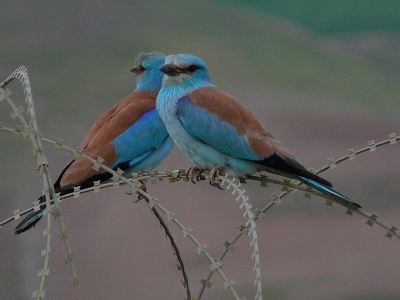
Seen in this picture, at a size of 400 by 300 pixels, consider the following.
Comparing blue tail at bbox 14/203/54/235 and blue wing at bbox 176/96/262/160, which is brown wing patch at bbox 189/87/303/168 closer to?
blue wing at bbox 176/96/262/160


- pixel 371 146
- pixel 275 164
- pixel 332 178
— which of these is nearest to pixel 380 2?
pixel 332 178

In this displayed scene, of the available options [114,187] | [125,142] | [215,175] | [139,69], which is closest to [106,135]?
[125,142]

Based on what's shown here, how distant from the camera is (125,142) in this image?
378 cm

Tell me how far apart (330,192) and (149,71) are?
2.06m

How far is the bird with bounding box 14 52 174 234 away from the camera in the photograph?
140 inches

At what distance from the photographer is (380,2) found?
6.19m

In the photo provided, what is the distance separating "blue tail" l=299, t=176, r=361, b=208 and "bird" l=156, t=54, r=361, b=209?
77 mm

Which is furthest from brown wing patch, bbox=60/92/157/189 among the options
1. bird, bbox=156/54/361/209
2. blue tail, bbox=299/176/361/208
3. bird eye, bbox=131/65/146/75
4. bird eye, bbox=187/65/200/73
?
blue tail, bbox=299/176/361/208

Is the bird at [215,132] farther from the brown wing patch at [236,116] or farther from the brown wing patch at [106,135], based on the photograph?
the brown wing patch at [106,135]

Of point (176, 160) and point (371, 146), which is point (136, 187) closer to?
point (371, 146)

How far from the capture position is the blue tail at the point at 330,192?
2.26 m

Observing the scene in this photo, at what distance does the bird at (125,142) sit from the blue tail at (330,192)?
3.95ft

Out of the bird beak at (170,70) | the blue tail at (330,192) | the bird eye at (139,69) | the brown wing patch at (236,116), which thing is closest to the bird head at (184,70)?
the bird beak at (170,70)

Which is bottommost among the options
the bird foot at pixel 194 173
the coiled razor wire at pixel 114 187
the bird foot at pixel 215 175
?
the coiled razor wire at pixel 114 187
